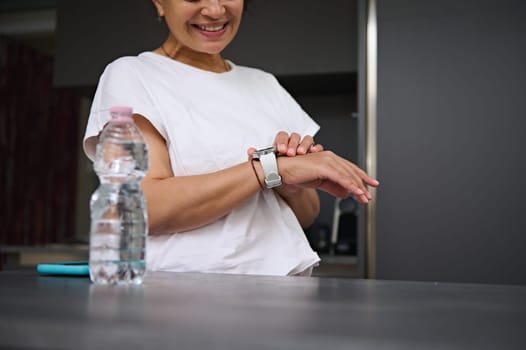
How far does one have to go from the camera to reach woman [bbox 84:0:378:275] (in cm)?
109

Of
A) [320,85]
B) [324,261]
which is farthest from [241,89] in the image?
[320,85]

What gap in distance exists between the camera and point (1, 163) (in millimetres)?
5734

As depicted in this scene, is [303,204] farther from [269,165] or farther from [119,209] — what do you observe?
[119,209]

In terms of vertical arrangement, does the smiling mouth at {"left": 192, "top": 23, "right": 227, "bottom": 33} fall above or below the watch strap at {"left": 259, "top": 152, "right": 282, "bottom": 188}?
above

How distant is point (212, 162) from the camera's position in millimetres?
1203

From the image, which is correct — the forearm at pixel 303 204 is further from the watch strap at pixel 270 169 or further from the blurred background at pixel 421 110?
the blurred background at pixel 421 110

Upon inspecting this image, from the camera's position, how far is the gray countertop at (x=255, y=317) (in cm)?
37

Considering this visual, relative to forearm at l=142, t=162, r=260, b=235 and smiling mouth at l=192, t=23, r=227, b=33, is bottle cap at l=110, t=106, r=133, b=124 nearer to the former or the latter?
forearm at l=142, t=162, r=260, b=235

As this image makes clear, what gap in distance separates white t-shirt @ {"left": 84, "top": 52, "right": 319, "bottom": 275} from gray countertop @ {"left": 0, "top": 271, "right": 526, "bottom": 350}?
1.37 ft

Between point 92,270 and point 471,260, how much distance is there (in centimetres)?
211

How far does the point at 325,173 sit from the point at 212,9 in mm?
424

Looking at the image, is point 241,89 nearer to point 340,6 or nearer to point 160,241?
point 160,241

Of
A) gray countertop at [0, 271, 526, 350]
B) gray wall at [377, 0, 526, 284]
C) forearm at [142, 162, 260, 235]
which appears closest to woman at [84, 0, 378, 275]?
forearm at [142, 162, 260, 235]

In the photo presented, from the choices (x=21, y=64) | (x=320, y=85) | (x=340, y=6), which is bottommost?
(x=320, y=85)
